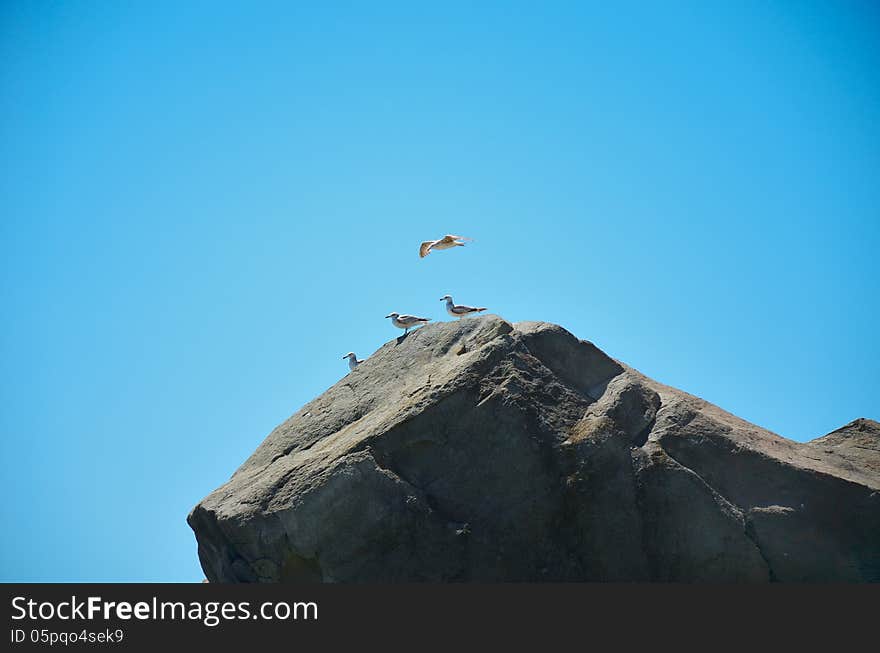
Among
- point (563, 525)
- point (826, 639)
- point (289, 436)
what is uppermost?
point (289, 436)

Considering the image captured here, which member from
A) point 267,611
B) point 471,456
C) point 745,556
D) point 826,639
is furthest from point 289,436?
point 826,639

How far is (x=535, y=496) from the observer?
59.4 feet

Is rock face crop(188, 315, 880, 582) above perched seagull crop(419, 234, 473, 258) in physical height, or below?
below

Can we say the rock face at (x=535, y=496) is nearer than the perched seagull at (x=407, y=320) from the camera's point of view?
Yes

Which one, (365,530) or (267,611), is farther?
(365,530)

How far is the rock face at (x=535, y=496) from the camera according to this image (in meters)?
17.8

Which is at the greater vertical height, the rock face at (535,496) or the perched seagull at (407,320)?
the perched seagull at (407,320)

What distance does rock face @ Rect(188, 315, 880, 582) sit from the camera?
58.2 ft

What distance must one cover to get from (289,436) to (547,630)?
7215mm

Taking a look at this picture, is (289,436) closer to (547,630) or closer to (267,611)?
(267,611)

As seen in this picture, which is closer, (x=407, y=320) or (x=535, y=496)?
(x=535, y=496)

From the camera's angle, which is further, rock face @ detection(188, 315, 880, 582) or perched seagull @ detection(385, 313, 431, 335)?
perched seagull @ detection(385, 313, 431, 335)

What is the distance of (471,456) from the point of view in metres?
18.4

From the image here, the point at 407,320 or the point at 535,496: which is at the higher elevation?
the point at 407,320
